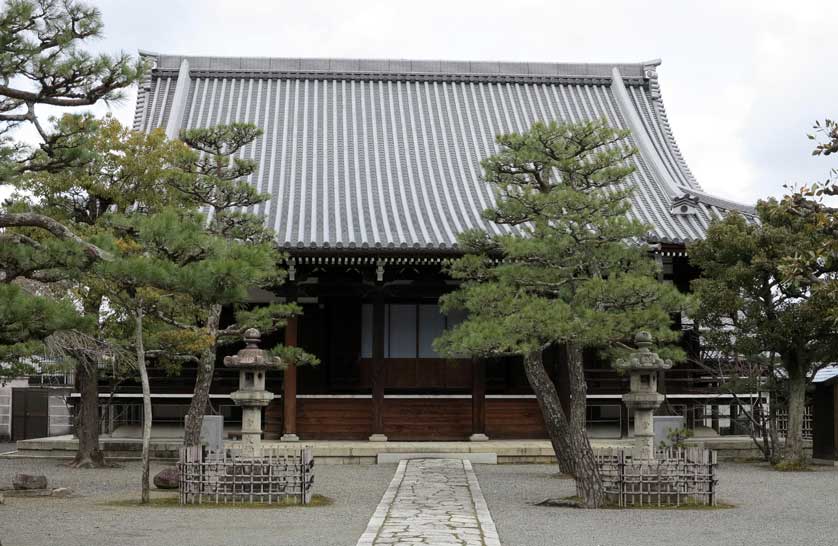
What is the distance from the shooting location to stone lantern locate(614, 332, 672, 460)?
13812mm

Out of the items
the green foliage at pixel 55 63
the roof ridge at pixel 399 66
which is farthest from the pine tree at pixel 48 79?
the roof ridge at pixel 399 66

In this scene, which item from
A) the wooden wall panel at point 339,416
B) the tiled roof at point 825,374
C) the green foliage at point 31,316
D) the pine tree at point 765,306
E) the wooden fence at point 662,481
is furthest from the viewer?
the wooden wall panel at point 339,416

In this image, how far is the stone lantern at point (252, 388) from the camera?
1424 centimetres

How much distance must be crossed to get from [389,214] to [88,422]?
716 centimetres

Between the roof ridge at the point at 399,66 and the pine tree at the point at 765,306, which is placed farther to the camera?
the roof ridge at the point at 399,66

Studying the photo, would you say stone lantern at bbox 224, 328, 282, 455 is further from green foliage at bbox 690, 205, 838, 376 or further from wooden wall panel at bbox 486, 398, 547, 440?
green foliage at bbox 690, 205, 838, 376

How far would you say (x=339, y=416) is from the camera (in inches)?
824

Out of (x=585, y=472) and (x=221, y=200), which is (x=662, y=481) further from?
(x=221, y=200)

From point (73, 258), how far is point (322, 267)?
12005mm

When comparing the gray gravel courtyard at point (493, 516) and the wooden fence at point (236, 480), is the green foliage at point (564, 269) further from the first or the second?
the wooden fence at point (236, 480)

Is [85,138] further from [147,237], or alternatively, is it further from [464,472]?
[464,472]

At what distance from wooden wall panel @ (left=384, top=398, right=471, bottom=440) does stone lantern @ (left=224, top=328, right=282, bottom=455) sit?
6.71 metres

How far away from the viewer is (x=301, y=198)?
22.3 metres

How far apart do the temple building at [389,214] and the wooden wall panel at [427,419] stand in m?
0.03
